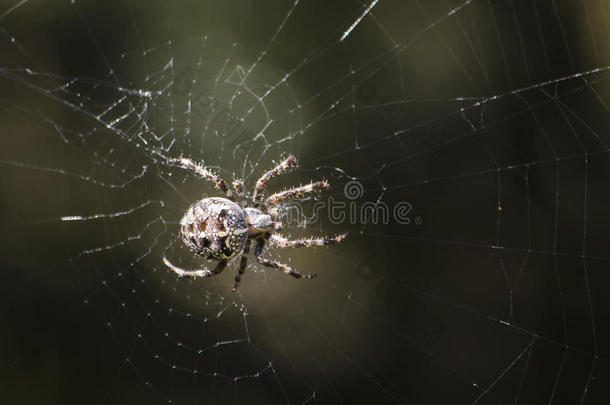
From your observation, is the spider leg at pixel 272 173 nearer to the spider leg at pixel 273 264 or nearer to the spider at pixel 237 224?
the spider at pixel 237 224

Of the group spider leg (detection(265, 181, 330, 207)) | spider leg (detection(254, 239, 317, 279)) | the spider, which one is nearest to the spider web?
spider leg (detection(254, 239, 317, 279))

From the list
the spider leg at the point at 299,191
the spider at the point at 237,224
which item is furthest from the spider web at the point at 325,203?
the spider leg at the point at 299,191

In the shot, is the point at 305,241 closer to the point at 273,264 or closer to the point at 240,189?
the point at 273,264

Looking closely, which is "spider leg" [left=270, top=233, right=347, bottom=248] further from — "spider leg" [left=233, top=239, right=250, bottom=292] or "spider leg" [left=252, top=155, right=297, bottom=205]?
"spider leg" [left=252, top=155, right=297, bottom=205]

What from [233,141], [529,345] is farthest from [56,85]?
[529,345]

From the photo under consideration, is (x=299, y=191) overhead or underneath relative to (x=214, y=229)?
overhead

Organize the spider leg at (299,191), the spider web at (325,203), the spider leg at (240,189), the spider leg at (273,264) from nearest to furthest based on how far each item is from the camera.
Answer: the spider leg at (299,191) → the spider leg at (273,264) → the spider leg at (240,189) → the spider web at (325,203)

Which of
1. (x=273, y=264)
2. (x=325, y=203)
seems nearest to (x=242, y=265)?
(x=273, y=264)
